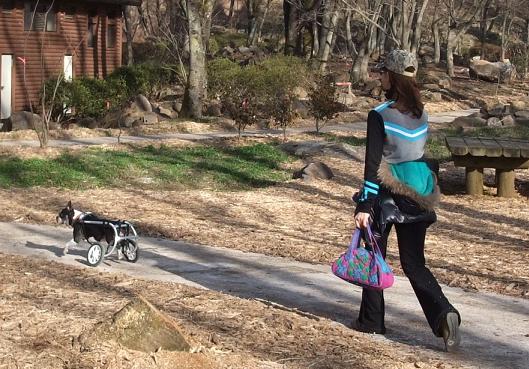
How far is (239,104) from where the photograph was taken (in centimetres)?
1945

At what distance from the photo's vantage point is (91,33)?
33938 millimetres

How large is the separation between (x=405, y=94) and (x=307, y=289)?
2249 mm

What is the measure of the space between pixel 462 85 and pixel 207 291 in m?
35.3

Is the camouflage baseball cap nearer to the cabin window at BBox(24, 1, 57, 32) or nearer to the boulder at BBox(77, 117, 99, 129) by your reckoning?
the boulder at BBox(77, 117, 99, 129)

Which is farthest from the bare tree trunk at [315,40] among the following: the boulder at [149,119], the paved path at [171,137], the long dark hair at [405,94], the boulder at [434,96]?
the long dark hair at [405,94]

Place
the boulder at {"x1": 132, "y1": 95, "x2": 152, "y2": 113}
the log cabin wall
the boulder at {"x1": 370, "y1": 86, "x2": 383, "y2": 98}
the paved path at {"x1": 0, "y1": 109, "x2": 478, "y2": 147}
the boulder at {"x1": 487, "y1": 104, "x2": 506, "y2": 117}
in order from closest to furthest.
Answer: the paved path at {"x1": 0, "y1": 109, "x2": 478, "y2": 147}, the boulder at {"x1": 487, "y1": 104, "x2": 506, "y2": 117}, the boulder at {"x1": 132, "y1": 95, "x2": 152, "y2": 113}, the log cabin wall, the boulder at {"x1": 370, "y1": 86, "x2": 383, "y2": 98}

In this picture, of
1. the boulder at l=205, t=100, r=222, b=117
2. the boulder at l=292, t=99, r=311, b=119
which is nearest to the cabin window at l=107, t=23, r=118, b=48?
the boulder at l=205, t=100, r=222, b=117

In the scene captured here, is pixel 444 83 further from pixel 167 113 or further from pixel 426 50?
pixel 426 50

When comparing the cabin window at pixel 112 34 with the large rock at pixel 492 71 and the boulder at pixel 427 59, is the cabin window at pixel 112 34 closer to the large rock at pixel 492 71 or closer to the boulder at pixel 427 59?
the large rock at pixel 492 71

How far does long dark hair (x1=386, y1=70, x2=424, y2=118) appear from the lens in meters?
5.62

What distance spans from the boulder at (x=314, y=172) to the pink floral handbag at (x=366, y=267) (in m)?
8.77

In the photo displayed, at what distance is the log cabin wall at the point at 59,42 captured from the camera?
29641mm

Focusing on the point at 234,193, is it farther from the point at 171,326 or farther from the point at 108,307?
the point at 171,326

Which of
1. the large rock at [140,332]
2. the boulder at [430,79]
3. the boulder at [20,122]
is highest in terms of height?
the large rock at [140,332]
